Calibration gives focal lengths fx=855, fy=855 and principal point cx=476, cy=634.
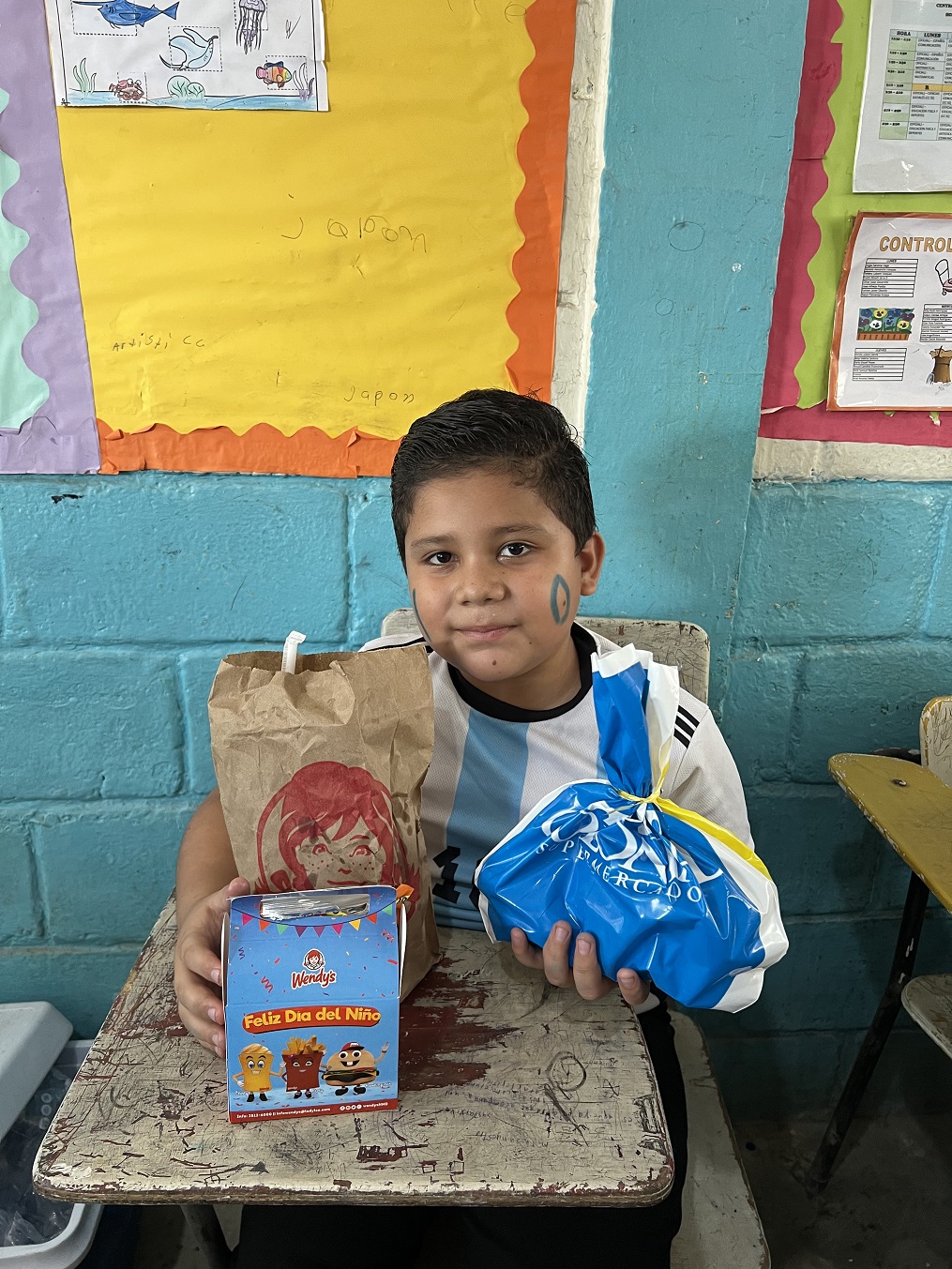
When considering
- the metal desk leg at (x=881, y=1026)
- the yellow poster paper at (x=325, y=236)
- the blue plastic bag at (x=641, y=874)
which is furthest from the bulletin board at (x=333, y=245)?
the metal desk leg at (x=881, y=1026)

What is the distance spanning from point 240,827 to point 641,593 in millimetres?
789

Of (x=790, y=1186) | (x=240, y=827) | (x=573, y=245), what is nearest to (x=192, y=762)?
(x=240, y=827)

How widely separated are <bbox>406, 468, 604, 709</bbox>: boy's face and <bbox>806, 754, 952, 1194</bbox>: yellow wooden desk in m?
0.49

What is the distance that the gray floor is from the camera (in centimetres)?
148

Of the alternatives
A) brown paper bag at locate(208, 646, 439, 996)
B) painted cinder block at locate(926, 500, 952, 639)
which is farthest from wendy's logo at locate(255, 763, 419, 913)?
painted cinder block at locate(926, 500, 952, 639)

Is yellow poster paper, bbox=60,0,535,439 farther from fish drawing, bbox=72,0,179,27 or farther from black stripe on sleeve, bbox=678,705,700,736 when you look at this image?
black stripe on sleeve, bbox=678,705,700,736

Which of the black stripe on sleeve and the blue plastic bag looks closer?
the blue plastic bag

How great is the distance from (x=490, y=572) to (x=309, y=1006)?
0.48 m

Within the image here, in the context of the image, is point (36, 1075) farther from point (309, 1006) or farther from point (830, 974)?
point (830, 974)

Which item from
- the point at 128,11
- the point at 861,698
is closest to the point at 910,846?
the point at 861,698

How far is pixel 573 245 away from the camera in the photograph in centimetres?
126

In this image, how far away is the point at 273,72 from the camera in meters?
1.16

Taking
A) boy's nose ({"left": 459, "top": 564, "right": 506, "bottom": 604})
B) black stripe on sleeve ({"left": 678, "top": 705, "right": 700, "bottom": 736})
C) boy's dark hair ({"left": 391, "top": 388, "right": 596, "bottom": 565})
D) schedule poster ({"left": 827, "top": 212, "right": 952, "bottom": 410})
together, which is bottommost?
black stripe on sleeve ({"left": 678, "top": 705, "right": 700, "bottom": 736})

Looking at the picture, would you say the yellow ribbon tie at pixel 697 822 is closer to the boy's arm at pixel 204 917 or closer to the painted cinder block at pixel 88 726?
the boy's arm at pixel 204 917
